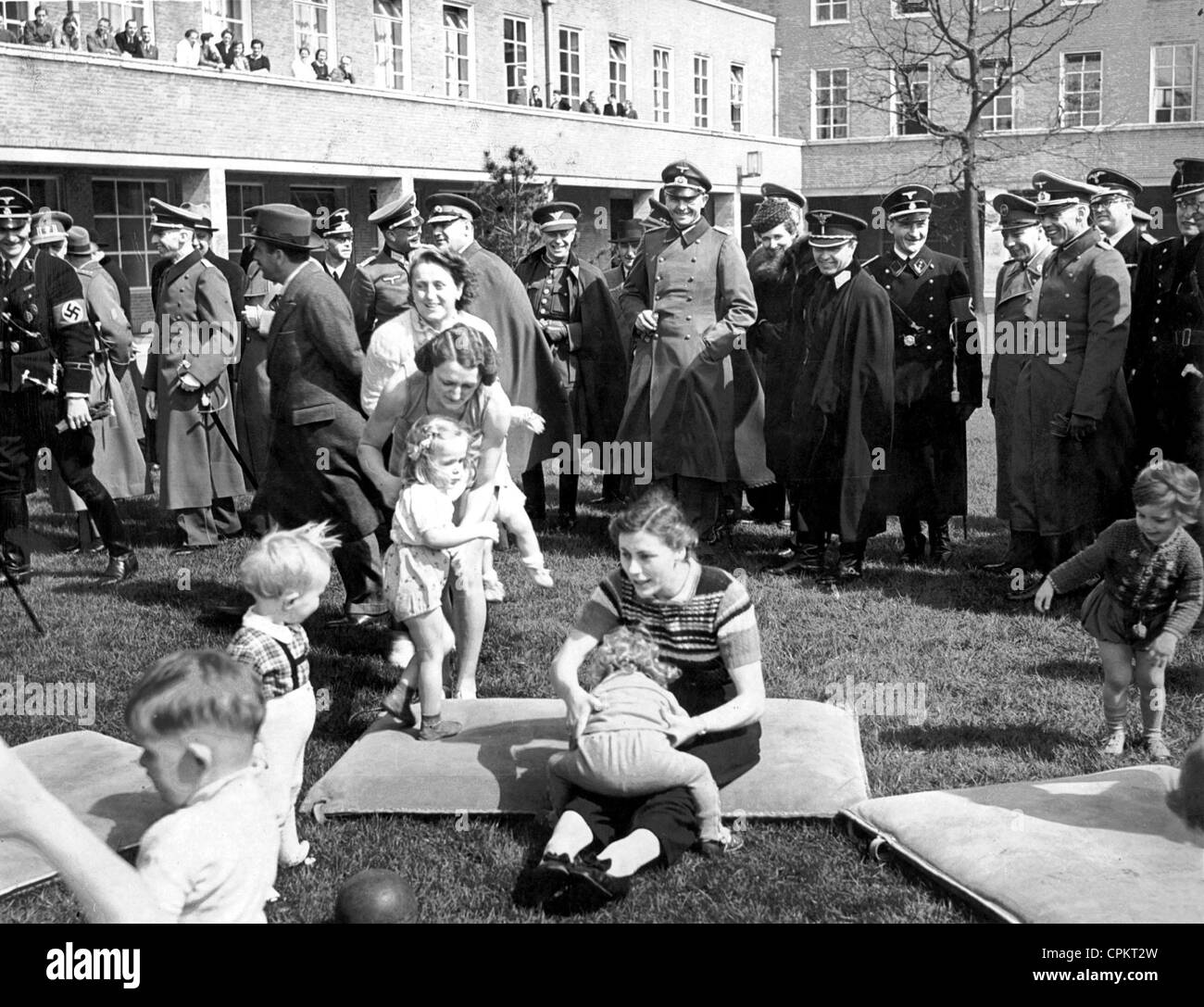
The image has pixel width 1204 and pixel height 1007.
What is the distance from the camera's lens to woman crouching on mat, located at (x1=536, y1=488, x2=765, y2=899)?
414cm

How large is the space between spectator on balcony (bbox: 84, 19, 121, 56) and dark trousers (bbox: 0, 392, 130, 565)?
7.70 m

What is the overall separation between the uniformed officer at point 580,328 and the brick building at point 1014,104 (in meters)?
1.57

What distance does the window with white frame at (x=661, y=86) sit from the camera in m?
8.48

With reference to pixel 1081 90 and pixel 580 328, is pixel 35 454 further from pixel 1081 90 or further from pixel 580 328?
pixel 1081 90

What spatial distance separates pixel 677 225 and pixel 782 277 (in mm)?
999

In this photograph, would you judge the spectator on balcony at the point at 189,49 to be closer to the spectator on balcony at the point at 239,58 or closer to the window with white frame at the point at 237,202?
the spectator on balcony at the point at 239,58

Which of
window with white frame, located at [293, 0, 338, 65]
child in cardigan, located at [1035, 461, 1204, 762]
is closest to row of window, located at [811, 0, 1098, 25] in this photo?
window with white frame, located at [293, 0, 338, 65]

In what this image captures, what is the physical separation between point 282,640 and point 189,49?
13.3 m

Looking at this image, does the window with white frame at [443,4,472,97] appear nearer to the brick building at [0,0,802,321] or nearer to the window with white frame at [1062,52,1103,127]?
the brick building at [0,0,802,321]

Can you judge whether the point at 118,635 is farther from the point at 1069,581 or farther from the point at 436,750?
the point at 1069,581

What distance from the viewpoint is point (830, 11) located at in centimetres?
872

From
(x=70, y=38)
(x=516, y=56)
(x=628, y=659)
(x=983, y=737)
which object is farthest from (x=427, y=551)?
(x=70, y=38)
